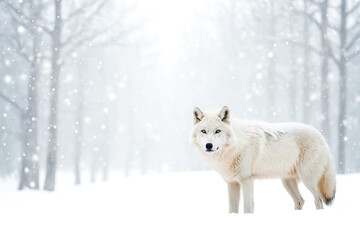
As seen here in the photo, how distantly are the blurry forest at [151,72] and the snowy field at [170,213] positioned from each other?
2.68 m

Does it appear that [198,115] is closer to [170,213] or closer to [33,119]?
[170,213]

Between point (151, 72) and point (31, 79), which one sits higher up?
point (151, 72)

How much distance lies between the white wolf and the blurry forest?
8264mm

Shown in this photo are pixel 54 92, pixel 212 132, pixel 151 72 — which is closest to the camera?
pixel 212 132

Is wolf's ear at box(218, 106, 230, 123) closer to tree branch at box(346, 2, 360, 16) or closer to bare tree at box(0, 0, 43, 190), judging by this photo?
bare tree at box(0, 0, 43, 190)

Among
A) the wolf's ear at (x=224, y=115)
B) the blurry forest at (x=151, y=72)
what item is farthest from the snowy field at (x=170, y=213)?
the blurry forest at (x=151, y=72)

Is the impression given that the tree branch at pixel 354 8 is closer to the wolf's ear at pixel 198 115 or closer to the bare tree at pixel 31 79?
the bare tree at pixel 31 79

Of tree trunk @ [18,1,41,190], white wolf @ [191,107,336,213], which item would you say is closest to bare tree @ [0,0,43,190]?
tree trunk @ [18,1,41,190]

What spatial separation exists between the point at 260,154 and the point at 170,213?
2859 millimetres

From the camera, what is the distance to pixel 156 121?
33406mm

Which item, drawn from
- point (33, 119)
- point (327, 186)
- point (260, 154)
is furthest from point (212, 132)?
point (33, 119)

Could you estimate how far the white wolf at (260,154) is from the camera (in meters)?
5.68

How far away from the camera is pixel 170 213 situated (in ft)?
26.9

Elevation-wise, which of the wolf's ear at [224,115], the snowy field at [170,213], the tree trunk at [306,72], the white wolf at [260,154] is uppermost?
the tree trunk at [306,72]
